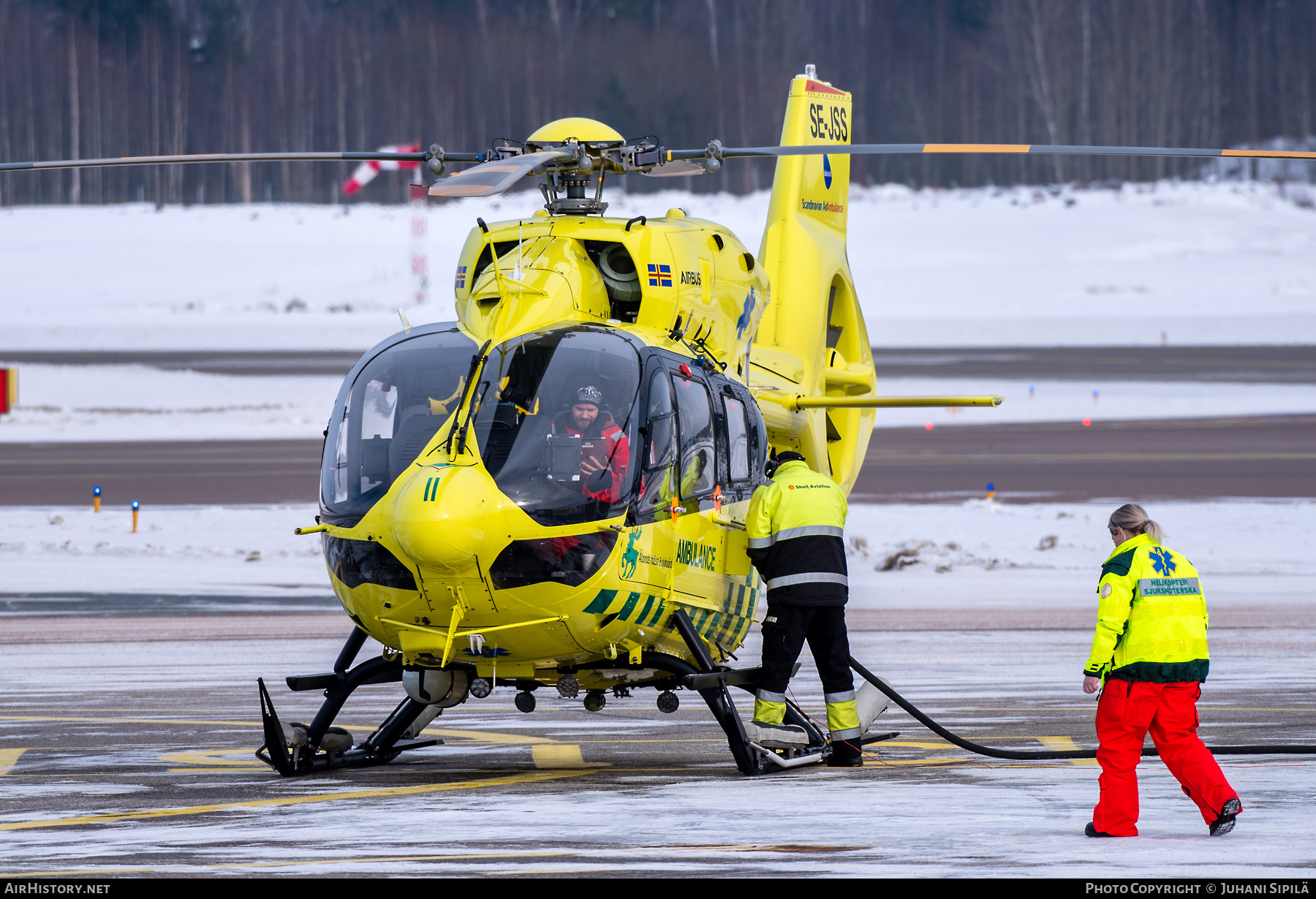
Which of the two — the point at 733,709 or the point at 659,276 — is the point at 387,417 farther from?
the point at 733,709

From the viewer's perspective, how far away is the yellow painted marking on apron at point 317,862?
23.0 ft

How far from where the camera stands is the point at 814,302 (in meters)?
14.2

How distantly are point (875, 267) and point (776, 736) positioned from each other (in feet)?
211

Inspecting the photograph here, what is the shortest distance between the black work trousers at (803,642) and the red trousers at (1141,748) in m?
2.30

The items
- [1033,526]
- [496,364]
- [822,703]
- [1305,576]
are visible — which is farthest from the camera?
[1033,526]

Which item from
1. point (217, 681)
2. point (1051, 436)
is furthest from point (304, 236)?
point (217, 681)

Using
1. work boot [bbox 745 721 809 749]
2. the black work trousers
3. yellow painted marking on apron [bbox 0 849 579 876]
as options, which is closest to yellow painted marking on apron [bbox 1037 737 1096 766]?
the black work trousers

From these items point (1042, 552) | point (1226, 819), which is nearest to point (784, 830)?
point (1226, 819)

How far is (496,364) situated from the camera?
941 centimetres

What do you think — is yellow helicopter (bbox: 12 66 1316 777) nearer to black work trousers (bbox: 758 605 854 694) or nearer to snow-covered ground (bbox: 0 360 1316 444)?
black work trousers (bbox: 758 605 854 694)

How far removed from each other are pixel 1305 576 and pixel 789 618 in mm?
11643

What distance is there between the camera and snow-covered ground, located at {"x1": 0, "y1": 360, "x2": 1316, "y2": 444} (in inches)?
1510

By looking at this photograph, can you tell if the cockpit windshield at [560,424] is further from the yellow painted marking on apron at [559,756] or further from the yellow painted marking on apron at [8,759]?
the yellow painted marking on apron at [8,759]
